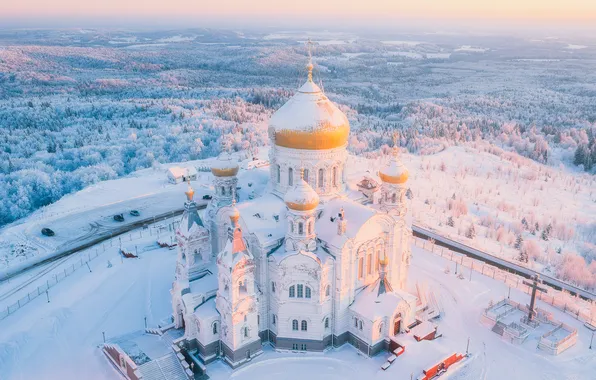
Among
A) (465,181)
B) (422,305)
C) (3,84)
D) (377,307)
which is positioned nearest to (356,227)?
(377,307)

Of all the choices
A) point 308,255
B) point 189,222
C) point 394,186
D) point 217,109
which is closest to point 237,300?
point 308,255

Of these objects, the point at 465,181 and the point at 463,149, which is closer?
the point at 465,181

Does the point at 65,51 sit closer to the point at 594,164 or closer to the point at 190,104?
the point at 190,104

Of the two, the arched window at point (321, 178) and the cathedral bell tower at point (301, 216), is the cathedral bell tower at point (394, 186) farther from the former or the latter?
the cathedral bell tower at point (301, 216)

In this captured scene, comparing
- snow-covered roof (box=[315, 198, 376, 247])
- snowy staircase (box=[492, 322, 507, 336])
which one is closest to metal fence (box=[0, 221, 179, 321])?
snow-covered roof (box=[315, 198, 376, 247])

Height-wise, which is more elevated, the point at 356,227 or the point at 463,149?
the point at 356,227

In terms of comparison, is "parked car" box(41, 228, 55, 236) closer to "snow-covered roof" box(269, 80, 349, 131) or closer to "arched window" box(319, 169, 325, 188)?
"snow-covered roof" box(269, 80, 349, 131)

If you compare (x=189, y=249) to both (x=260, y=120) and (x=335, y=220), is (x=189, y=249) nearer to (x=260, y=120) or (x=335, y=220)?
(x=335, y=220)
